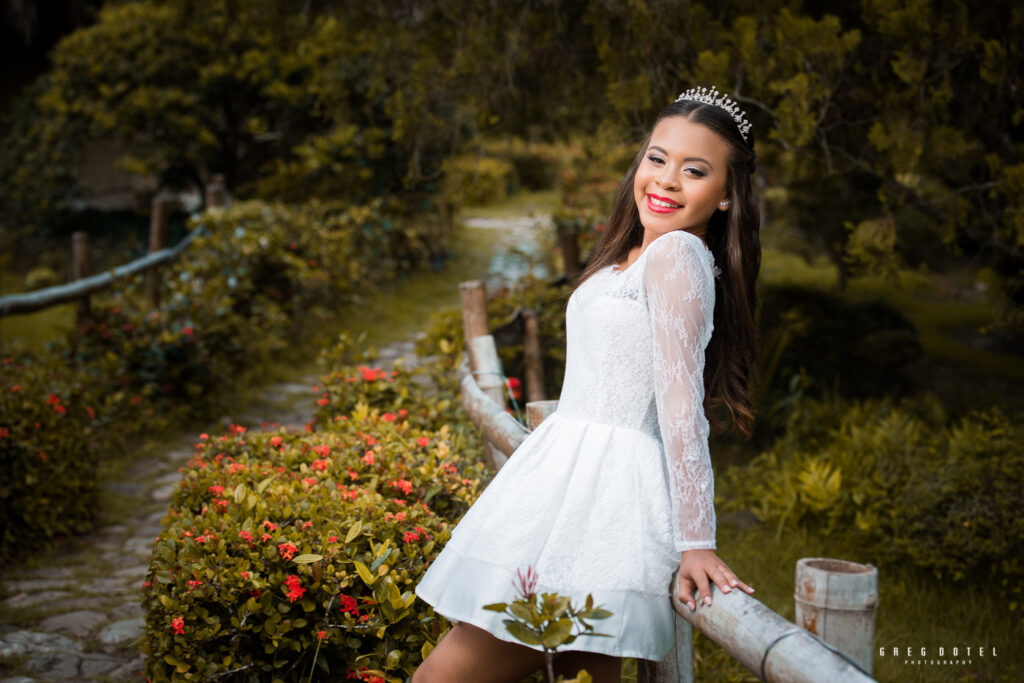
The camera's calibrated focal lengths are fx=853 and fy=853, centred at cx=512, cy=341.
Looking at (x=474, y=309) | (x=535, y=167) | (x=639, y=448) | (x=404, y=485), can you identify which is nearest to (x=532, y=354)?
(x=474, y=309)

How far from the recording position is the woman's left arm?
1471 millimetres

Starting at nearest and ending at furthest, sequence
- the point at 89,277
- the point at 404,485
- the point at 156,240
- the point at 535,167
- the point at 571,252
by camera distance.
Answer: the point at 404,485
the point at 89,277
the point at 571,252
the point at 156,240
the point at 535,167

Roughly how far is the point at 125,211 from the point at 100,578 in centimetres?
897

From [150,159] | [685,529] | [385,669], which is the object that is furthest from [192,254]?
[685,529]

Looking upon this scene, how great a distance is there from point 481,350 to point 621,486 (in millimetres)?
1983

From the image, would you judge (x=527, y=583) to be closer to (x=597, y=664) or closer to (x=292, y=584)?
(x=597, y=664)

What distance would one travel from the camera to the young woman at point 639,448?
59.1 inches

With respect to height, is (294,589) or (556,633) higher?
(556,633)

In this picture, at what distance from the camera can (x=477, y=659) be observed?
158 cm

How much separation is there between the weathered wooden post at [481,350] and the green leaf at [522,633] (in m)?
1.50

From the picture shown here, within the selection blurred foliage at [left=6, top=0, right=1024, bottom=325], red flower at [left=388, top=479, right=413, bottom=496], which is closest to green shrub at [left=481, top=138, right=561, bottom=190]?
blurred foliage at [left=6, top=0, right=1024, bottom=325]

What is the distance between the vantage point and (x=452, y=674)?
159cm

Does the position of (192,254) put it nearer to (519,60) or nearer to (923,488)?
(519,60)

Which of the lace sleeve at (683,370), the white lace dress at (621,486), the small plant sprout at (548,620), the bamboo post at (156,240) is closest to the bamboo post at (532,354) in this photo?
the white lace dress at (621,486)
